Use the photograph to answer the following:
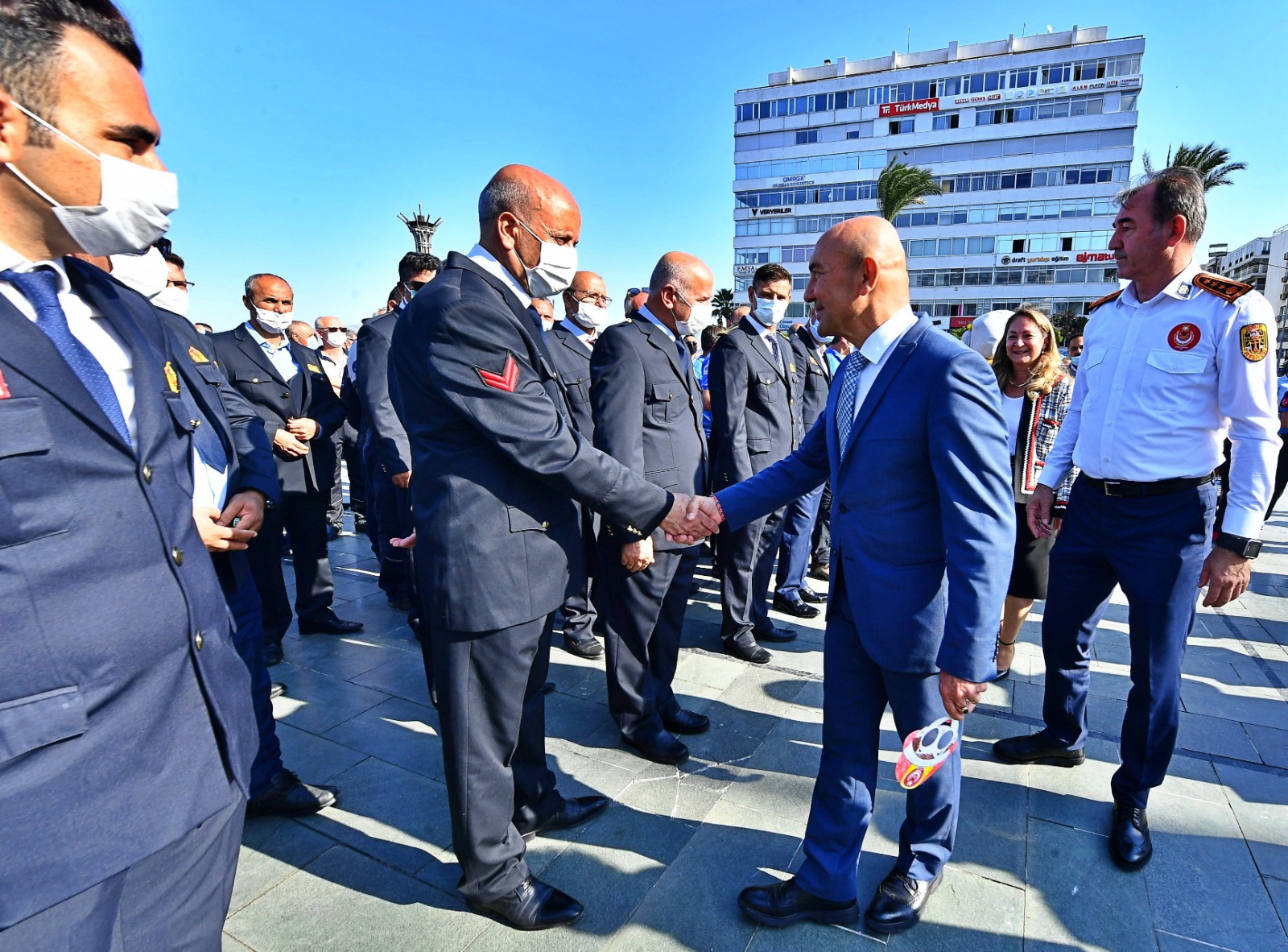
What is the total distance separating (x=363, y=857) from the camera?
242 centimetres

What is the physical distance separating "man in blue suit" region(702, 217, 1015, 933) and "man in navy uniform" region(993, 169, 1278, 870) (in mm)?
1022

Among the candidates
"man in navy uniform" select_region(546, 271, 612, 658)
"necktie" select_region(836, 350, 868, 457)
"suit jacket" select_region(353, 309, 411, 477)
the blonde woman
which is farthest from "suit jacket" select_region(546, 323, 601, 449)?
the blonde woman

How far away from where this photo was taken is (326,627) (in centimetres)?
462

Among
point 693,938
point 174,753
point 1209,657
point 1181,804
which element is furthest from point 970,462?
point 1209,657

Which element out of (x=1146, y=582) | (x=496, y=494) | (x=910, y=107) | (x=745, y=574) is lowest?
(x=745, y=574)

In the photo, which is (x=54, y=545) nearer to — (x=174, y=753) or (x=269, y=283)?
(x=174, y=753)

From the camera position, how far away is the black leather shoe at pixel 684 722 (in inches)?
128

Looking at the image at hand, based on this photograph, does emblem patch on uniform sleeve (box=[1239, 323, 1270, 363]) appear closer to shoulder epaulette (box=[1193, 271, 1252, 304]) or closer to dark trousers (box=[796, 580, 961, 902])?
shoulder epaulette (box=[1193, 271, 1252, 304])

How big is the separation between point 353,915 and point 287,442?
9.74ft

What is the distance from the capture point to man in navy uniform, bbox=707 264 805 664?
13.5 feet

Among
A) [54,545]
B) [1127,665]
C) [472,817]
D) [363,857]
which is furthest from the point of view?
[1127,665]

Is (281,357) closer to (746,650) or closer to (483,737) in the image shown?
(483,737)

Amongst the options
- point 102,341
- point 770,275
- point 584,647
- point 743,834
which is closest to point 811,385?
point 770,275

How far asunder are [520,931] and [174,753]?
144cm
